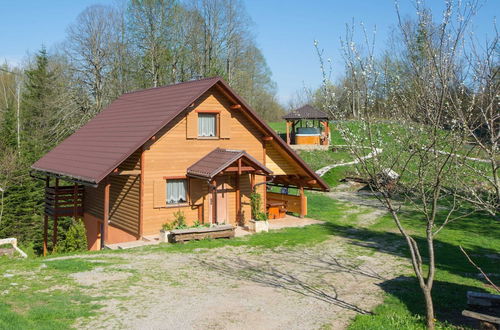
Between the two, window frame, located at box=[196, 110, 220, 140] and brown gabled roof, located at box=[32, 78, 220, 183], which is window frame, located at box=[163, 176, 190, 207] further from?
brown gabled roof, located at box=[32, 78, 220, 183]

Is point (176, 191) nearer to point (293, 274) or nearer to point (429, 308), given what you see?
point (293, 274)

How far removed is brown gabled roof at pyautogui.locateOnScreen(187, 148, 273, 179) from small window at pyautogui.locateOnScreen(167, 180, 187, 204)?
56 cm

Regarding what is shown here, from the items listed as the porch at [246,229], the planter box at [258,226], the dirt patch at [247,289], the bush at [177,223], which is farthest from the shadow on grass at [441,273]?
the bush at [177,223]

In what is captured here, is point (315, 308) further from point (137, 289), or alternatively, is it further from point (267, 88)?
point (267, 88)

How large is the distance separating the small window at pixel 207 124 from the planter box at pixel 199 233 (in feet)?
13.3

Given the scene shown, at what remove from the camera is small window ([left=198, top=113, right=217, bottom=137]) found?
734 inches

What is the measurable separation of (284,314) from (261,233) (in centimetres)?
861

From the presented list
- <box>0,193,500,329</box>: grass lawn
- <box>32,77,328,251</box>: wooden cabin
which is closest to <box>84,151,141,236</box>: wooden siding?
<box>32,77,328,251</box>: wooden cabin

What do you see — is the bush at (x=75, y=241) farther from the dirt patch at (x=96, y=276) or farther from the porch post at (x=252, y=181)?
the porch post at (x=252, y=181)

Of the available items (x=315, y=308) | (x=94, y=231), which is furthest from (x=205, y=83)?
(x=315, y=308)

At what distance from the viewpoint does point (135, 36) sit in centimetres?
3859

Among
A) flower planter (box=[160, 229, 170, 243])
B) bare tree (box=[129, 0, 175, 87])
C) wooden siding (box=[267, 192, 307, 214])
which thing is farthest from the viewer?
bare tree (box=[129, 0, 175, 87])

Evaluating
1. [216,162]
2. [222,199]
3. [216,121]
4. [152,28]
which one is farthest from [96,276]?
[152,28]

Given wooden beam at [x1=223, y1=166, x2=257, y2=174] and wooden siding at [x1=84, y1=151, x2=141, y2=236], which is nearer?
wooden siding at [x1=84, y1=151, x2=141, y2=236]
